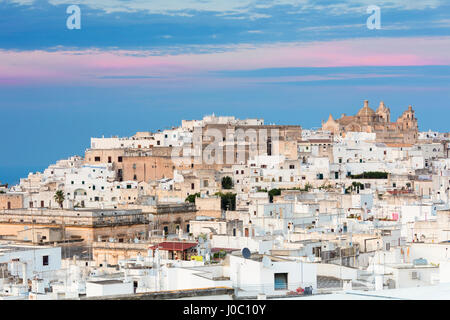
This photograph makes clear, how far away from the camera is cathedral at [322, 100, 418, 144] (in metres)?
71.6

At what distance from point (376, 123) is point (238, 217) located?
4427 cm

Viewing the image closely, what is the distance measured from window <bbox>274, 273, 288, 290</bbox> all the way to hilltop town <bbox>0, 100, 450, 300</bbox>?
0.10 ft

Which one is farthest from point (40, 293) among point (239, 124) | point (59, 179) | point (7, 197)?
point (239, 124)

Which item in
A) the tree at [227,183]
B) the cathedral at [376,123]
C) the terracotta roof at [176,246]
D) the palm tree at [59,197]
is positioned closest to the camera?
the terracotta roof at [176,246]

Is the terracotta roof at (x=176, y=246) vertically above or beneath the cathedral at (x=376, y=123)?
beneath

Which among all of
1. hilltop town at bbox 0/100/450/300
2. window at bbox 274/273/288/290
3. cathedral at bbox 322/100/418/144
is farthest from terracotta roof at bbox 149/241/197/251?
cathedral at bbox 322/100/418/144

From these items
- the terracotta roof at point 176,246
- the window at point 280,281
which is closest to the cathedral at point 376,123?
the terracotta roof at point 176,246

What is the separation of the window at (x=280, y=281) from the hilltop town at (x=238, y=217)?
0.03 metres

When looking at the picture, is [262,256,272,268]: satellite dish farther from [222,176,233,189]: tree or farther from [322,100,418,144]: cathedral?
[322,100,418,144]: cathedral

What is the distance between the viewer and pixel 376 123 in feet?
253

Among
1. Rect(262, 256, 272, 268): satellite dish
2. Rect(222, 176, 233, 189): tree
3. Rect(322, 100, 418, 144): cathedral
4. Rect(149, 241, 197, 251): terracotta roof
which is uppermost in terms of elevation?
Rect(322, 100, 418, 144): cathedral

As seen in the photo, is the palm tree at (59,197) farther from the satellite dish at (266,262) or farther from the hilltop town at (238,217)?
the satellite dish at (266,262)

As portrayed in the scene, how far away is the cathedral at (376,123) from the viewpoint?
235ft

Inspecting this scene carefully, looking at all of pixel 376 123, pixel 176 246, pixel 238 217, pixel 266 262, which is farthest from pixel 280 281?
pixel 376 123
